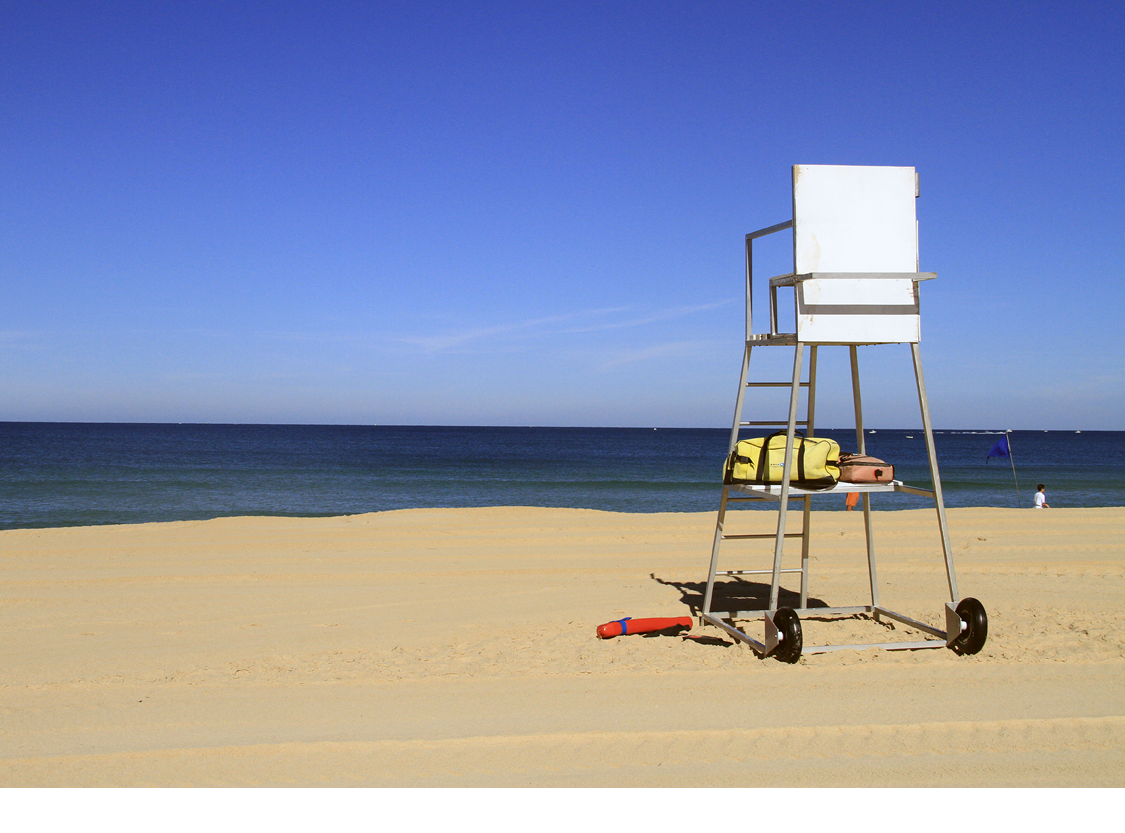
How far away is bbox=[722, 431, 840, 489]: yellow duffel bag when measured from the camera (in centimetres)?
488

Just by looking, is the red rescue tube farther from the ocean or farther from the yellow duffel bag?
the ocean

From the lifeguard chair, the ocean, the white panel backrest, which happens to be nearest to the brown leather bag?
the lifeguard chair

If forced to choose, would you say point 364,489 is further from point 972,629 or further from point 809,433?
point 972,629

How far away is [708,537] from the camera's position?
10.3m

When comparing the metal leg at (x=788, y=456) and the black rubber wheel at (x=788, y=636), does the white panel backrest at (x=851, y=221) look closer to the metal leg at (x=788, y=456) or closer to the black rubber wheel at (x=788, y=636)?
the metal leg at (x=788, y=456)

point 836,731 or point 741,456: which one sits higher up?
point 741,456

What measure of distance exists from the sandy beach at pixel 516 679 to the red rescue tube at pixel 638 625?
0.13 m

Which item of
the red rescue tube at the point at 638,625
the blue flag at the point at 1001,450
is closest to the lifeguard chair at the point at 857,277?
the red rescue tube at the point at 638,625

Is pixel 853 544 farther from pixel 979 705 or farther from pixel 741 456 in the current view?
pixel 979 705

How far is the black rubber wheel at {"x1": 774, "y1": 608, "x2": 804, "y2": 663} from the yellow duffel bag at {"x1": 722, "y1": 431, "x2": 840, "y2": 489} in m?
0.81

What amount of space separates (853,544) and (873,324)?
529 cm

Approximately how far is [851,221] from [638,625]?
2.95 m
